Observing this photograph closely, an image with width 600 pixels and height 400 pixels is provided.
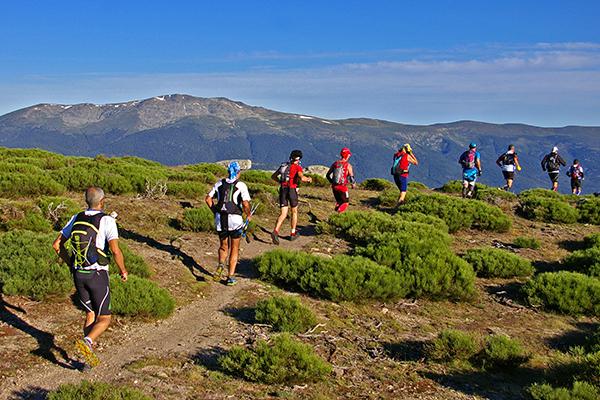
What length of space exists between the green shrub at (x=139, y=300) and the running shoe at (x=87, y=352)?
172 centimetres

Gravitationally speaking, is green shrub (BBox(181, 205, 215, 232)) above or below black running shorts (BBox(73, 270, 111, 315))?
below

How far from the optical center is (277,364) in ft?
22.1

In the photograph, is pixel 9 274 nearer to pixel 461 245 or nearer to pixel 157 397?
pixel 157 397

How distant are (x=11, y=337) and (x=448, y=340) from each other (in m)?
5.88

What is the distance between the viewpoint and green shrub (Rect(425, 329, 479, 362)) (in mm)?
7984

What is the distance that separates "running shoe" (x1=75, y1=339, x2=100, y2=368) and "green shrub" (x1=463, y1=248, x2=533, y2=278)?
29.2 feet

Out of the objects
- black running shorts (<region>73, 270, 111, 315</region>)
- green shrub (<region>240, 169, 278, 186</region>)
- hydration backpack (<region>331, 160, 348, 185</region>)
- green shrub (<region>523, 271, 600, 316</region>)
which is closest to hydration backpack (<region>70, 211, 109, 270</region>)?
black running shorts (<region>73, 270, 111, 315</region>)

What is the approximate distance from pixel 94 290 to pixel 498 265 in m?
9.40

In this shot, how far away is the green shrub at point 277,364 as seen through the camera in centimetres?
673

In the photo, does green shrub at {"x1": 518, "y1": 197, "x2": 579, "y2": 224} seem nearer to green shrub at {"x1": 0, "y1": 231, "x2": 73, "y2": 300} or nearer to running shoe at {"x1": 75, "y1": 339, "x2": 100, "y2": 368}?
green shrub at {"x1": 0, "y1": 231, "x2": 73, "y2": 300}

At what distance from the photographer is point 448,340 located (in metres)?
8.11

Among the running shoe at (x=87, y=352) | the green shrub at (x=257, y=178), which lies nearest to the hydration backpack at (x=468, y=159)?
the green shrub at (x=257, y=178)

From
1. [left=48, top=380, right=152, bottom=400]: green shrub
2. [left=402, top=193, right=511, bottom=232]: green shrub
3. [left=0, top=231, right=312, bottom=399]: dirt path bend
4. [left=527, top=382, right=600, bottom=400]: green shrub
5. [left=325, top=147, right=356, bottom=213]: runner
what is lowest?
[left=527, top=382, right=600, bottom=400]: green shrub

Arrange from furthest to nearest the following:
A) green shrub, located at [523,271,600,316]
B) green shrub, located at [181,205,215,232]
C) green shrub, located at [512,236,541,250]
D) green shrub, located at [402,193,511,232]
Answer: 1. green shrub, located at [402,193,511,232]
2. green shrub, located at [512,236,541,250]
3. green shrub, located at [181,205,215,232]
4. green shrub, located at [523,271,600,316]
